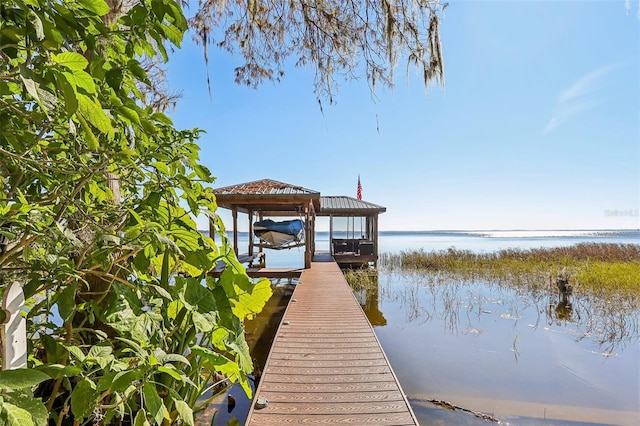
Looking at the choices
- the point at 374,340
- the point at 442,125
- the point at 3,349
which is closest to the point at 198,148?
the point at 3,349

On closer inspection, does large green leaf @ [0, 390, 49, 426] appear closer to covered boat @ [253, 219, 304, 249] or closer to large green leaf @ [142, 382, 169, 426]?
large green leaf @ [142, 382, 169, 426]

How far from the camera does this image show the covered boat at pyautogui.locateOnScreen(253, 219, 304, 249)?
36.8ft

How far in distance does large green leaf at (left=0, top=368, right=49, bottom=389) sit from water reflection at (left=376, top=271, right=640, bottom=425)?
14.6 ft

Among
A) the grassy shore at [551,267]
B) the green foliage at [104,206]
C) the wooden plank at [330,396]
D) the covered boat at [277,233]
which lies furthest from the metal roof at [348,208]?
the green foliage at [104,206]

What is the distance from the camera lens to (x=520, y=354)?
602 centimetres

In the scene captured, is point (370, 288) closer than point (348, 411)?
No

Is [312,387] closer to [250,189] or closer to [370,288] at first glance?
[250,189]

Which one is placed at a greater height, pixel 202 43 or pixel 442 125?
pixel 442 125

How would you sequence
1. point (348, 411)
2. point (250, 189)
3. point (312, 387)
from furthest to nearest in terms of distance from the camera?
point (250, 189) < point (312, 387) < point (348, 411)

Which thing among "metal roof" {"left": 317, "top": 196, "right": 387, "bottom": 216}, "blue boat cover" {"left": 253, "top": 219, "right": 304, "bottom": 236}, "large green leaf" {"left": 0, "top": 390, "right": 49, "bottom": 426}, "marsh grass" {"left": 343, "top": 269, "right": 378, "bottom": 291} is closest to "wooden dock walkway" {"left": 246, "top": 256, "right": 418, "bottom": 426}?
"large green leaf" {"left": 0, "top": 390, "right": 49, "bottom": 426}

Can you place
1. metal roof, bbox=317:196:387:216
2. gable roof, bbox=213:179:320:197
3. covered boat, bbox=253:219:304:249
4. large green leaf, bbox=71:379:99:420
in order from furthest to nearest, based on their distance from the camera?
1. metal roof, bbox=317:196:387:216
2. covered boat, bbox=253:219:304:249
3. gable roof, bbox=213:179:320:197
4. large green leaf, bbox=71:379:99:420

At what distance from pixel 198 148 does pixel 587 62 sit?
11758 millimetres

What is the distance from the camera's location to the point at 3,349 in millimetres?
900

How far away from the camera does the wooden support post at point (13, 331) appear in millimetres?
906
